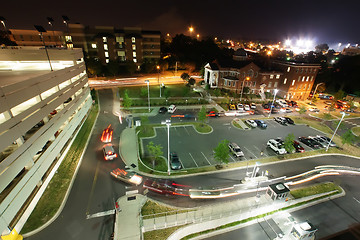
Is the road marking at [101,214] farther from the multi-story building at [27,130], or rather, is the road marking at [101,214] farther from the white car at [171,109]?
the white car at [171,109]

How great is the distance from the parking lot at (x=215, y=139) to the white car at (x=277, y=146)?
0.75m

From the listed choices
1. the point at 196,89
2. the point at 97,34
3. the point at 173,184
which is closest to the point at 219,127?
the point at 173,184

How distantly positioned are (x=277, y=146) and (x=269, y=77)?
35834 mm

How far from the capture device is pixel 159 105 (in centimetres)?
4812

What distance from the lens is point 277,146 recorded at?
103ft

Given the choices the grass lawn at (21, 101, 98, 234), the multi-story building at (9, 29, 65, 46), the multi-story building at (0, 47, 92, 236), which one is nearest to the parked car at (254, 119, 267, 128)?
the grass lawn at (21, 101, 98, 234)

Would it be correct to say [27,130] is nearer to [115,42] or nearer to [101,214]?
[101,214]

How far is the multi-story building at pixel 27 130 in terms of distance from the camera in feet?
51.0

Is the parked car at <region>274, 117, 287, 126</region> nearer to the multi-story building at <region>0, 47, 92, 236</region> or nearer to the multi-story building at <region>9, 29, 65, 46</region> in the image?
the multi-story building at <region>0, 47, 92, 236</region>

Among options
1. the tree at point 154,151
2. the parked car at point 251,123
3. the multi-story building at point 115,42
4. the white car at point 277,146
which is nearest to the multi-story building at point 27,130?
the tree at point 154,151

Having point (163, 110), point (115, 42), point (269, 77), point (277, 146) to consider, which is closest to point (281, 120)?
point (277, 146)

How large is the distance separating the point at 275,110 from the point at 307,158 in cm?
2164

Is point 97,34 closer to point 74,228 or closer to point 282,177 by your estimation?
point 74,228

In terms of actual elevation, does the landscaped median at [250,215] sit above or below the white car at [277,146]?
below
